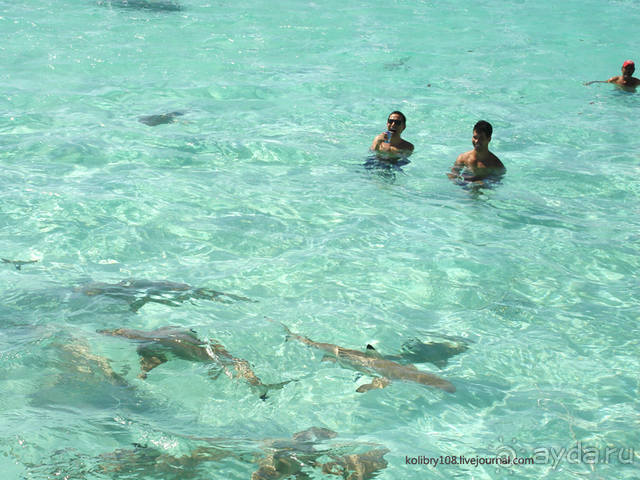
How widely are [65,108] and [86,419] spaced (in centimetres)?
792

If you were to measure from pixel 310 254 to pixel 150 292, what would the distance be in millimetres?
1659

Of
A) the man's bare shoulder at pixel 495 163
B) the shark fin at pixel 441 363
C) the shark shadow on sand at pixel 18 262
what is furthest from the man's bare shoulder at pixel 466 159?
the shark shadow on sand at pixel 18 262

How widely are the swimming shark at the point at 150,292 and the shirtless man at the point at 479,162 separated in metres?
3.98

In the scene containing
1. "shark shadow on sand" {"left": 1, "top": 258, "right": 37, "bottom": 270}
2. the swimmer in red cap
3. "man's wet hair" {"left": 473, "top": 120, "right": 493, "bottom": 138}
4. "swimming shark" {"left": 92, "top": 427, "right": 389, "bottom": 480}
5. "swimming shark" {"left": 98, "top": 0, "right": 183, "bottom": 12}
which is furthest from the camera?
"swimming shark" {"left": 98, "top": 0, "right": 183, "bottom": 12}

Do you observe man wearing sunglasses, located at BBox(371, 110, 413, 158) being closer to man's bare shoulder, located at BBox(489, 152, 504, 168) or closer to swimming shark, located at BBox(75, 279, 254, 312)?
man's bare shoulder, located at BBox(489, 152, 504, 168)

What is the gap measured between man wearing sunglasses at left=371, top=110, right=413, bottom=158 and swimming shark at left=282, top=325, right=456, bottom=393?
4.62 m

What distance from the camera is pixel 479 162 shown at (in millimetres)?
8781

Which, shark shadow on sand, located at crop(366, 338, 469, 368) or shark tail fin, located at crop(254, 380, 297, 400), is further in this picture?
shark shadow on sand, located at crop(366, 338, 469, 368)

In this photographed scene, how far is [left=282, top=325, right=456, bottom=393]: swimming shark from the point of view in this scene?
4.81m

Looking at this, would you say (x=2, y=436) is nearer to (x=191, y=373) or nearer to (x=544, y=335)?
(x=191, y=373)

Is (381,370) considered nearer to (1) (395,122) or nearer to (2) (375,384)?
(2) (375,384)

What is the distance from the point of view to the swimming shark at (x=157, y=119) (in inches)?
405

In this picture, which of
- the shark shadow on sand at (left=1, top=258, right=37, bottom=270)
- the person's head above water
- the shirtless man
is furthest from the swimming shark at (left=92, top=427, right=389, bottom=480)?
the person's head above water

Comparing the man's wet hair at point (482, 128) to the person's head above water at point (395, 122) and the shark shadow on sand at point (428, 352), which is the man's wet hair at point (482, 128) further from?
the shark shadow on sand at point (428, 352)
